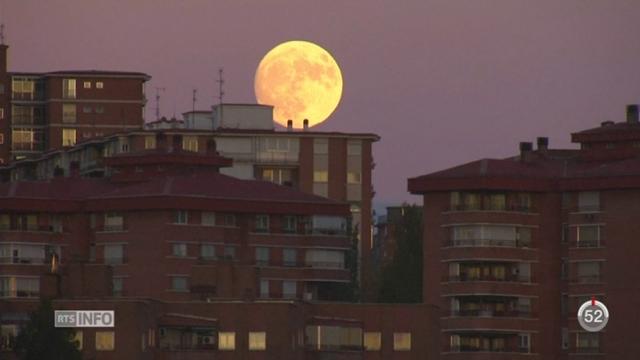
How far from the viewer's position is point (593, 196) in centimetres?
18000

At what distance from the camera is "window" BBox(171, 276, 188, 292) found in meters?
175

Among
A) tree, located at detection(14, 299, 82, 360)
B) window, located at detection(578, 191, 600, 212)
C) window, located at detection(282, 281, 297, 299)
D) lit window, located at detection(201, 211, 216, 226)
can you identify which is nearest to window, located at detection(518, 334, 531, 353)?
window, located at detection(578, 191, 600, 212)

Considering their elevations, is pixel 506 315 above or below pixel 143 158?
below

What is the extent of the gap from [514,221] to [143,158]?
29680 mm

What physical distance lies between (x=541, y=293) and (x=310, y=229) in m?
18.2

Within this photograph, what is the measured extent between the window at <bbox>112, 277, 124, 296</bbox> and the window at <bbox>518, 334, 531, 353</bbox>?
28936mm

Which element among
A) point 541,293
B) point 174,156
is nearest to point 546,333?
point 541,293

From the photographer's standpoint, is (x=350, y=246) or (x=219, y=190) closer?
(x=219, y=190)

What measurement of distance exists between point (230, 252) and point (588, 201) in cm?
2631

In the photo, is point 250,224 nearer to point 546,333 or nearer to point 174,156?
point 174,156

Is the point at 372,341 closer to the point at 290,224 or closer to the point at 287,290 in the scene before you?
the point at 287,290

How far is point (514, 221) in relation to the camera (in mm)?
181250

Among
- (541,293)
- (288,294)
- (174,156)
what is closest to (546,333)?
(541,293)

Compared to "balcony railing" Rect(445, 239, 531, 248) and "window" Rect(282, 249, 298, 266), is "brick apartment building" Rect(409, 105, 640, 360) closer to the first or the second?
"balcony railing" Rect(445, 239, 531, 248)
